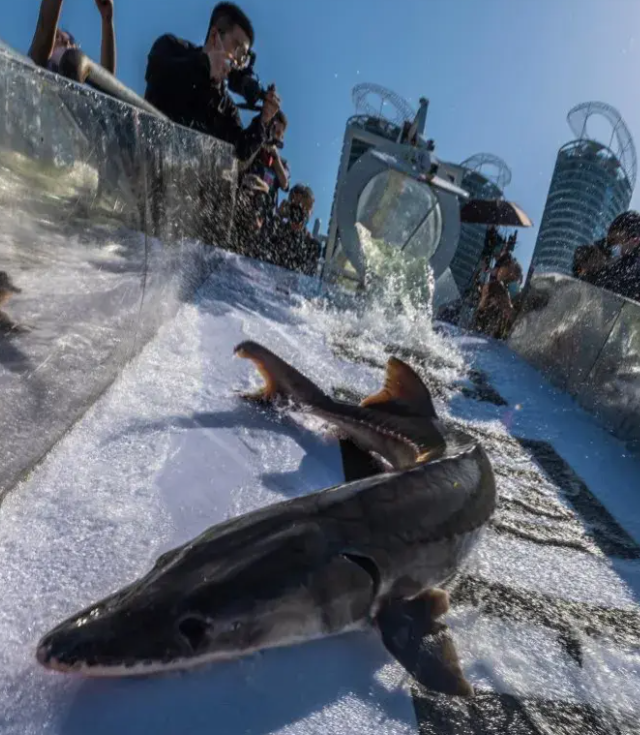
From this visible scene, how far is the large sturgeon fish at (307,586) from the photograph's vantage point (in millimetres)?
1040

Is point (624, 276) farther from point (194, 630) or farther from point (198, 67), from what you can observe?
point (194, 630)

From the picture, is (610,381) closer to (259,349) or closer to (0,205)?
(259,349)

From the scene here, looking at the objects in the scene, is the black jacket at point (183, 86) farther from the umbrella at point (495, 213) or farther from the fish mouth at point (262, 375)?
the umbrella at point (495, 213)

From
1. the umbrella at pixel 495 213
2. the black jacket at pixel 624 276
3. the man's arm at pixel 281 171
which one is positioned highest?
the umbrella at pixel 495 213

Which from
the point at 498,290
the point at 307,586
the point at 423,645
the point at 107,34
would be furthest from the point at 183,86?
the point at 498,290

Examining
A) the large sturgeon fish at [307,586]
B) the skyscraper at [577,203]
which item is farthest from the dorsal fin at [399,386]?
the skyscraper at [577,203]

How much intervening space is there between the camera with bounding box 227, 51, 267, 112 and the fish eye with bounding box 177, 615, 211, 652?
539cm

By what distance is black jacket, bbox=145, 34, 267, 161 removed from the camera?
4570 millimetres

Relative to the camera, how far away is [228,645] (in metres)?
1.13

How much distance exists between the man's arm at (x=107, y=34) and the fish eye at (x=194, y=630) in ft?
12.6

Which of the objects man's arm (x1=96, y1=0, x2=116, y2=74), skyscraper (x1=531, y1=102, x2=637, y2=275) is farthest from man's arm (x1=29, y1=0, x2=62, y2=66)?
skyscraper (x1=531, y1=102, x2=637, y2=275)

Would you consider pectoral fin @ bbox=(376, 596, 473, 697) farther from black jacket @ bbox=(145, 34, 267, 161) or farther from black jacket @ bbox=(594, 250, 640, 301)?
black jacket @ bbox=(594, 250, 640, 301)

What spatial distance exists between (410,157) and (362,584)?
34.8 ft

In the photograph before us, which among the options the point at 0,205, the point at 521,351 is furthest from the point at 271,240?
the point at 0,205
